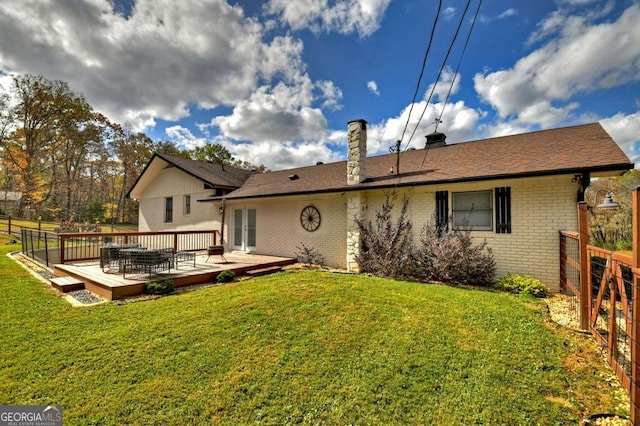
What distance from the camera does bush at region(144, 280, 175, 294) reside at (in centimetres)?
647

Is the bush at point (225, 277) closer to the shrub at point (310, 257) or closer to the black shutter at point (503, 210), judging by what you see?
the shrub at point (310, 257)

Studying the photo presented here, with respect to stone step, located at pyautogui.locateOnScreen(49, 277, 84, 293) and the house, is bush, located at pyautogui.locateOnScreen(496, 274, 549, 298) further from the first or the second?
stone step, located at pyautogui.locateOnScreen(49, 277, 84, 293)

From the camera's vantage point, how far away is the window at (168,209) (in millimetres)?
15844

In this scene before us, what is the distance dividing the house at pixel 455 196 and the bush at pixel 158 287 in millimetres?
5091

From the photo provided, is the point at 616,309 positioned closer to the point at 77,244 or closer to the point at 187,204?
the point at 77,244

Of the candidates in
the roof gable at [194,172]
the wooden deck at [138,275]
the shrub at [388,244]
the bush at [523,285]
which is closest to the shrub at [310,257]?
the wooden deck at [138,275]

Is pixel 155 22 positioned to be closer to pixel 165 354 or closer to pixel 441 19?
pixel 441 19

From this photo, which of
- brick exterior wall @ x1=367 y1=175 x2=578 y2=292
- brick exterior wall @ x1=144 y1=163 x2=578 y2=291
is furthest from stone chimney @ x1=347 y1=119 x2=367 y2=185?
brick exterior wall @ x1=367 y1=175 x2=578 y2=292

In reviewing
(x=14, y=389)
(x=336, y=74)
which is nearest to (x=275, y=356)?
(x=14, y=389)

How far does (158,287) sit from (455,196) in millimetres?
8353

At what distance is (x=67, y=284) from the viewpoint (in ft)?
21.9

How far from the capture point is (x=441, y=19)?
5078mm

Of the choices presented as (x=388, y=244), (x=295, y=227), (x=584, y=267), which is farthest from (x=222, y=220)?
(x=584, y=267)

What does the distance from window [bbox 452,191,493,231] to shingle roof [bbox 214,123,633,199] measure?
0.69m
